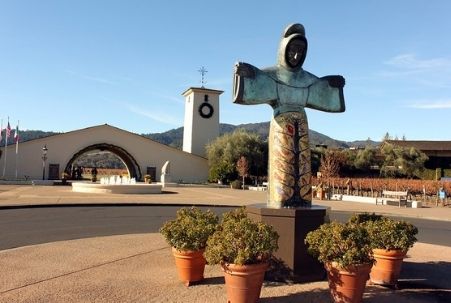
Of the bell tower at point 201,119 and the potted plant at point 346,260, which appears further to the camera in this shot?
the bell tower at point 201,119

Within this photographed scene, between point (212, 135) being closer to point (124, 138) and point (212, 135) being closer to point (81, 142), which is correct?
point (124, 138)

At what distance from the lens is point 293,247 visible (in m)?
7.31

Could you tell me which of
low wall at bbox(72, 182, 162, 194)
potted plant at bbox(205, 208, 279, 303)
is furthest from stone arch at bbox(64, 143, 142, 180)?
potted plant at bbox(205, 208, 279, 303)

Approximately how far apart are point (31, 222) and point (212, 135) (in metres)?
45.6

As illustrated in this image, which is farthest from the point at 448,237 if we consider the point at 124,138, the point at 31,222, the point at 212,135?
the point at 212,135

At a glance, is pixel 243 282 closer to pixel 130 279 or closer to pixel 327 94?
pixel 130 279

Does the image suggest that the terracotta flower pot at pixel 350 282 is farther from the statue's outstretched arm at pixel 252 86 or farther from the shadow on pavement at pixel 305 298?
the statue's outstretched arm at pixel 252 86

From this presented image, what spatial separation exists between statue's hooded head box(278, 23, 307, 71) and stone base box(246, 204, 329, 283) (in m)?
2.79

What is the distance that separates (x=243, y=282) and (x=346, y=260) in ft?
4.54

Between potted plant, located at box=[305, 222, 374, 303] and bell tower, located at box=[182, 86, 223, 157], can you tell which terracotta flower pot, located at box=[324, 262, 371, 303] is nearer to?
potted plant, located at box=[305, 222, 374, 303]

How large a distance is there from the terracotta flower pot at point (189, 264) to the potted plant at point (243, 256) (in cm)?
90

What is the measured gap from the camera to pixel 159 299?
634cm

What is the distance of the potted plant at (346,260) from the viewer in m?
5.80

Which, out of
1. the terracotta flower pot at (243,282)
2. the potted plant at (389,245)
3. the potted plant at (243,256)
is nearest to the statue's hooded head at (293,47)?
the potted plant at (389,245)
